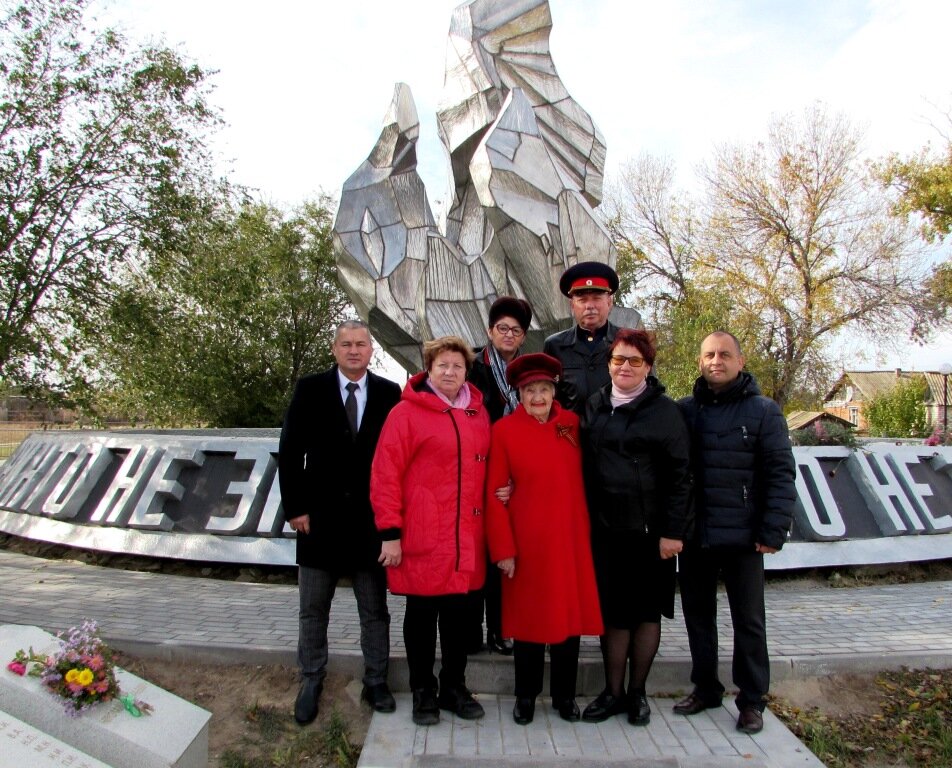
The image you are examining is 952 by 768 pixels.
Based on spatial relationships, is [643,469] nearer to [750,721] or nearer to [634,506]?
[634,506]

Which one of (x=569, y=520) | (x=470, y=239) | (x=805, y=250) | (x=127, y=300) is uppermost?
(x=805, y=250)

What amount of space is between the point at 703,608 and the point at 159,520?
431 centimetres

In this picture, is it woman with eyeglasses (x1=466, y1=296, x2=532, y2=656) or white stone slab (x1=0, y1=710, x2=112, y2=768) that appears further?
woman with eyeglasses (x1=466, y1=296, x2=532, y2=656)

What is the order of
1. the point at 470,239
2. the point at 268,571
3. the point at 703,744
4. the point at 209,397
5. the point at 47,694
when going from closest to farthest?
the point at 47,694
the point at 703,744
the point at 268,571
the point at 470,239
the point at 209,397

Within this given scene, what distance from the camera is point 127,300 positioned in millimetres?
8734

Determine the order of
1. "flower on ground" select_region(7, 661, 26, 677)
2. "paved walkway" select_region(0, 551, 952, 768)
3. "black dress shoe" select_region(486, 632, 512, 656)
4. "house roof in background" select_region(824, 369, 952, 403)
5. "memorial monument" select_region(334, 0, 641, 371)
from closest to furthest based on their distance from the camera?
"flower on ground" select_region(7, 661, 26, 677)
"paved walkway" select_region(0, 551, 952, 768)
"black dress shoe" select_region(486, 632, 512, 656)
"memorial monument" select_region(334, 0, 641, 371)
"house roof in background" select_region(824, 369, 952, 403)

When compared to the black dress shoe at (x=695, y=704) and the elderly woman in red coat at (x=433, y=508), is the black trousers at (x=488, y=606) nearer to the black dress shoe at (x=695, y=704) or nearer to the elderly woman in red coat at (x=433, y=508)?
the elderly woman in red coat at (x=433, y=508)

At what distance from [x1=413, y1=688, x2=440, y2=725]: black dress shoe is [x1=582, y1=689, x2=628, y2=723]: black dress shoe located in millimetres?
618

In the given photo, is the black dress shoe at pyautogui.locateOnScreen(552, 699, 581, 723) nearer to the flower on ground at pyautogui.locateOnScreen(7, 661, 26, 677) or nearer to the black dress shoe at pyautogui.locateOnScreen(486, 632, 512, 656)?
the black dress shoe at pyautogui.locateOnScreen(486, 632, 512, 656)

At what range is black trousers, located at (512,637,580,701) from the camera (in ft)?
9.57

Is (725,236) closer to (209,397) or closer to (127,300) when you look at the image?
(209,397)

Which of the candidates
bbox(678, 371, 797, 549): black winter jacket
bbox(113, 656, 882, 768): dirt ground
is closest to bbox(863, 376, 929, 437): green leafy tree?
bbox(113, 656, 882, 768): dirt ground

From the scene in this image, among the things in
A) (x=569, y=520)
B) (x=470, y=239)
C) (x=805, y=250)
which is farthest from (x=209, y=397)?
(x=805, y=250)

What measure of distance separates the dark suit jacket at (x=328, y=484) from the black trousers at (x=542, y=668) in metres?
0.75
